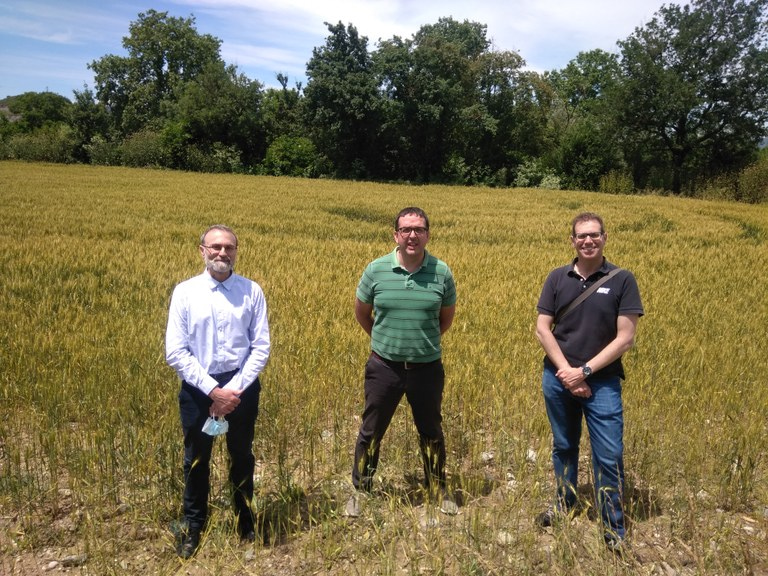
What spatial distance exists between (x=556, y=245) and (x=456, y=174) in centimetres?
2901

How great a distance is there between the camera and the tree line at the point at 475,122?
3584 centimetres

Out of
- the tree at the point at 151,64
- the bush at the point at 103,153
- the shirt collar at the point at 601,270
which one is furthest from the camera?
the tree at the point at 151,64

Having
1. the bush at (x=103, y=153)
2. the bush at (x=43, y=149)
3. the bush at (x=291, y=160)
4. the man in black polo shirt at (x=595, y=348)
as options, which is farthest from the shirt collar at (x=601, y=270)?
the bush at (x=43, y=149)

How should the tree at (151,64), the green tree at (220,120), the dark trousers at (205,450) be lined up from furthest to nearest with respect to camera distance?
the tree at (151,64), the green tree at (220,120), the dark trousers at (205,450)

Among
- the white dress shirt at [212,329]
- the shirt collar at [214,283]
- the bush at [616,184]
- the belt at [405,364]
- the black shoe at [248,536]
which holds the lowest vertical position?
the black shoe at [248,536]

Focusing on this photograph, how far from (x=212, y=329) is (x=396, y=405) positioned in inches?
45.4

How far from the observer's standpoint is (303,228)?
15.9 metres

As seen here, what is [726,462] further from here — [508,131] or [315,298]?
[508,131]

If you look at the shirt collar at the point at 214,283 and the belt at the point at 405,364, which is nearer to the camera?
the shirt collar at the point at 214,283

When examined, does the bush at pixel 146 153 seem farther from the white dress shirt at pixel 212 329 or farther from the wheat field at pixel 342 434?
the white dress shirt at pixel 212 329

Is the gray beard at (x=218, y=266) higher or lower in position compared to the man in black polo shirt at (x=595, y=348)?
higher

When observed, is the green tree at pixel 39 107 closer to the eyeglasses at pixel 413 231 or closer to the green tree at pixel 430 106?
the green tree at pixel 430 106

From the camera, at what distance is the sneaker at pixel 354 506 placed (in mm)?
3299

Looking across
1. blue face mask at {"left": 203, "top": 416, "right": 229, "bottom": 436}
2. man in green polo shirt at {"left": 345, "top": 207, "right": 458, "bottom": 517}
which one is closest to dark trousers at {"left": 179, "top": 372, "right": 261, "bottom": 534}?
blue face mask at {"left": 203, "top": 416, "right": 229, "bottom": 436}
